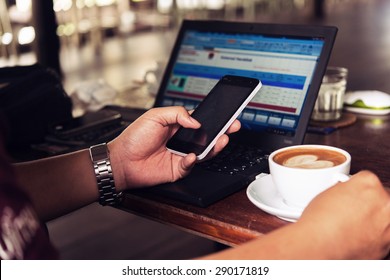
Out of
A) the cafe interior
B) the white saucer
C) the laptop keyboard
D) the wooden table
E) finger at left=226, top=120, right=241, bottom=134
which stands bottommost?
the cafe interior

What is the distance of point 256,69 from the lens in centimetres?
150

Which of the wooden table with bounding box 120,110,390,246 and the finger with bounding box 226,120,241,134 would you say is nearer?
the wooden table with bounding box 120,110,390,246

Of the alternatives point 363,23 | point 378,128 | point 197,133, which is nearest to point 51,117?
point 197,133

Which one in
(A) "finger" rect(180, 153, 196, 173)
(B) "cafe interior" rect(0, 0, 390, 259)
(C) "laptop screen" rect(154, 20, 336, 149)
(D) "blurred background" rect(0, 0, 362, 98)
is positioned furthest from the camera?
(D) "blurred background" rect(0, 0, 362, 98)

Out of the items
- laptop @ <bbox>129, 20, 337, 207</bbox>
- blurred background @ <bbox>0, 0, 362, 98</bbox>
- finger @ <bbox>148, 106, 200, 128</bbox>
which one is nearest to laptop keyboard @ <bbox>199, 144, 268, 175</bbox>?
laptop @ <bbox>129, 20, 337, 207</bbox>

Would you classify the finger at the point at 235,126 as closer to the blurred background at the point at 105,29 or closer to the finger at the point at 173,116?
the finger at the point at 173,116

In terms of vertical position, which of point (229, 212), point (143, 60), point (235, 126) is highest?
point (235, 126)

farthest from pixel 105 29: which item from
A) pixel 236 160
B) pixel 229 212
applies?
pixel 229 212

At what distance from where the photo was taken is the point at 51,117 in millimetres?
1753

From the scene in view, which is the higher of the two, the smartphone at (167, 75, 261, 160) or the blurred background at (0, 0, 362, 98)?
the smartphone at (167, 75, 261, 160)

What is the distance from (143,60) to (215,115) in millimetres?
5614

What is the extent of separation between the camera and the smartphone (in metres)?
1.22

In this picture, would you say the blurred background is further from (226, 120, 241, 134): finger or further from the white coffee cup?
the white coffee cup

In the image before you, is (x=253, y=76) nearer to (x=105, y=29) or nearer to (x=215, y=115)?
(x=215, y=115)
